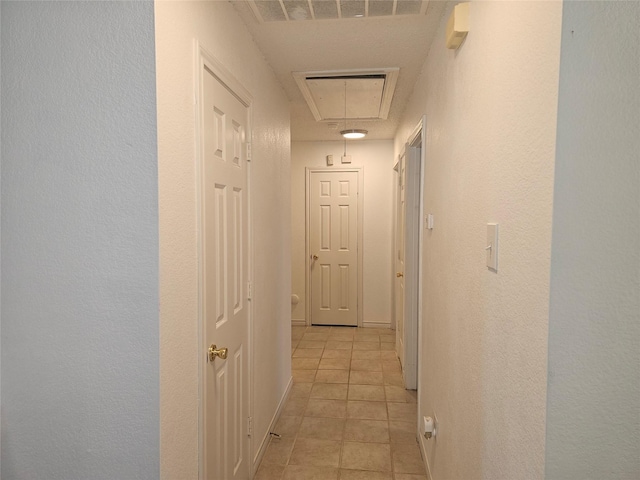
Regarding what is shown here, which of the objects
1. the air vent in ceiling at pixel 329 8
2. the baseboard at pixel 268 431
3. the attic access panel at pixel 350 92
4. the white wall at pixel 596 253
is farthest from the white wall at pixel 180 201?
the white wall at pixel 596 253

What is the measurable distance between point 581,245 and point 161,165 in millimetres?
1110

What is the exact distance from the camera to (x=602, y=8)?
2.57 feet

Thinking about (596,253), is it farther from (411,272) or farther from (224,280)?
(411,272)

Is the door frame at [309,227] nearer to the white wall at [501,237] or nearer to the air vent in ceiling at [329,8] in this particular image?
the white wall at [501,237]

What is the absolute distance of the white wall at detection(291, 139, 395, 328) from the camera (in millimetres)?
5152

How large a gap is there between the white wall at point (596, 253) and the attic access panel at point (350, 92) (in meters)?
1.97

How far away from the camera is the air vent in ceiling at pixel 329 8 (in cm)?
177

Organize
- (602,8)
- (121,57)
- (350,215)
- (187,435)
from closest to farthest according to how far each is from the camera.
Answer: (602,8) → (121,57) → (187,435) → (350,215)

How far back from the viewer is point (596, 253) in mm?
821

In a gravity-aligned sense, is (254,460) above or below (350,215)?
below

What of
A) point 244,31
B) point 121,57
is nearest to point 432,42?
point 244,31

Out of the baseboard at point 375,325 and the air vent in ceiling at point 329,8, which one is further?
the baseboard at point 375,325

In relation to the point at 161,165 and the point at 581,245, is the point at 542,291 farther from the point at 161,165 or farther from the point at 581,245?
the point at 161,165

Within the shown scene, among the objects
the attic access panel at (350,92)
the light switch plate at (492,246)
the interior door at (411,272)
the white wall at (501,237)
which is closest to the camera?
the white wall at (501,237)
